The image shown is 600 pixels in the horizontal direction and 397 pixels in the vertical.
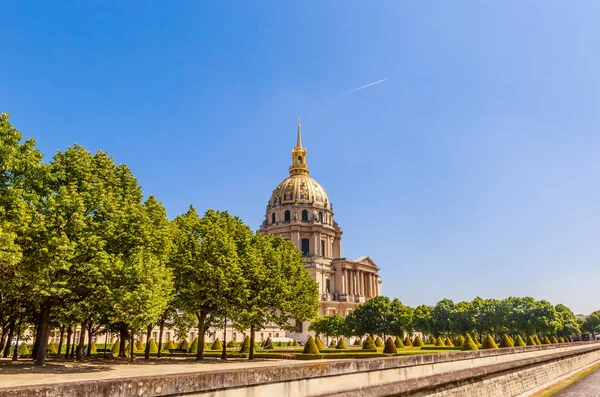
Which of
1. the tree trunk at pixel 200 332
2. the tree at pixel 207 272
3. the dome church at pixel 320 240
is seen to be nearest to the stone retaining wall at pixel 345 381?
the tree at pixel 207 272

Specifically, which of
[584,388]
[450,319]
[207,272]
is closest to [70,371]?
[207,272]

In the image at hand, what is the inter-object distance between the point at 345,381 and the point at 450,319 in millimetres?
79493

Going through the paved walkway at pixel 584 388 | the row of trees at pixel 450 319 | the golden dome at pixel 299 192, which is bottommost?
the paved walkway at pixel 584 388

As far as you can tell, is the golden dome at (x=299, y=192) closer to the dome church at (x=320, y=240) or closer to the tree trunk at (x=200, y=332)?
the dome church at (x=320, y=240)

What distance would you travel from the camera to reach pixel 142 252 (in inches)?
1071

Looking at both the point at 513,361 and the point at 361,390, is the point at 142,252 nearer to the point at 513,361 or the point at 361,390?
the point at 361,390

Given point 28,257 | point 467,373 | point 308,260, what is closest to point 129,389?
point 467,373

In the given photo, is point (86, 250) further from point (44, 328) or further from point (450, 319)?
point (450, 319)

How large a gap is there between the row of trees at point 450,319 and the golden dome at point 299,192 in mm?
46956

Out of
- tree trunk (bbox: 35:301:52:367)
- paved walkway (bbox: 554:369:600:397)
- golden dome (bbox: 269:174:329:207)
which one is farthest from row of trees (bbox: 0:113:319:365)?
golden dome (bbox: 269:174:329:207)

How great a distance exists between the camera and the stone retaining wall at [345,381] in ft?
25.7

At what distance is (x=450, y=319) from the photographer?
85.9 meters

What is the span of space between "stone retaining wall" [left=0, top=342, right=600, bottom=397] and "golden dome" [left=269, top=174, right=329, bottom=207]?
10463 cm

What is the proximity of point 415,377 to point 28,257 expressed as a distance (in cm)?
1834
